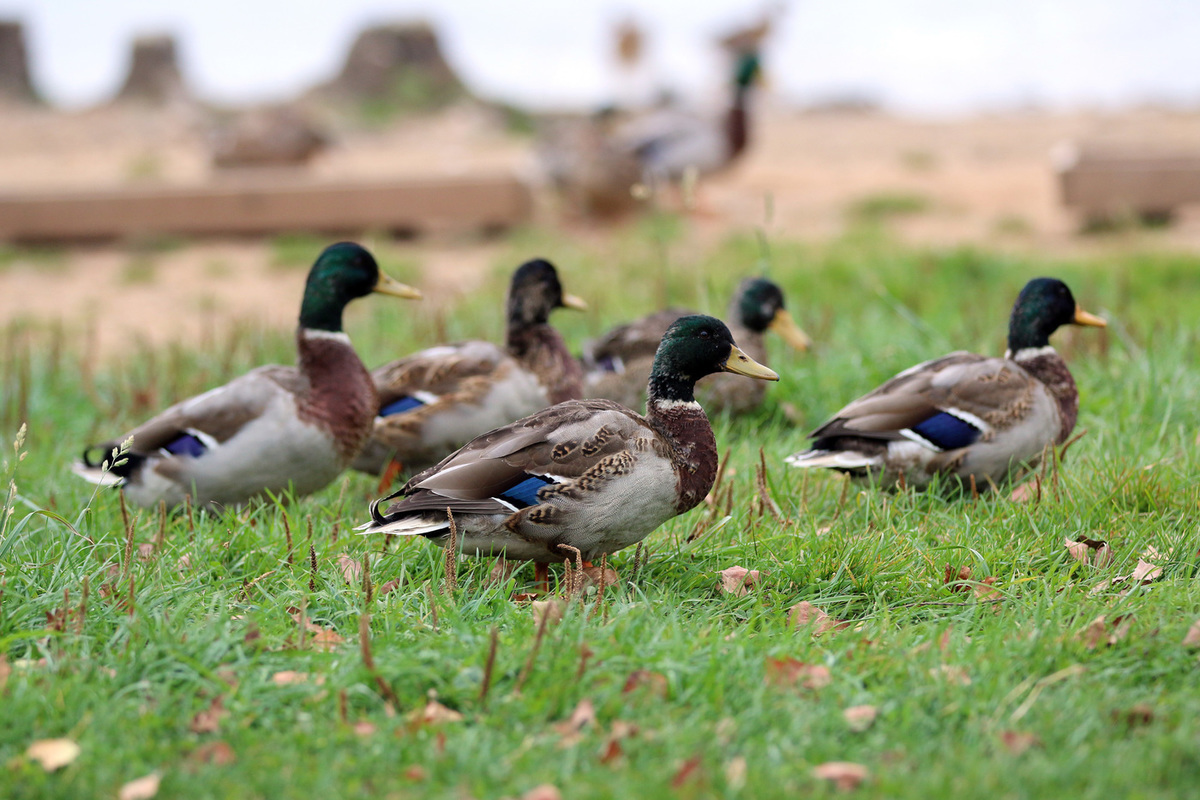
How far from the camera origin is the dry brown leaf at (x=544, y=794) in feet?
7.78

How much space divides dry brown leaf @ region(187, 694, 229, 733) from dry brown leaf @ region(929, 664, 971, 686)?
5.50 feet

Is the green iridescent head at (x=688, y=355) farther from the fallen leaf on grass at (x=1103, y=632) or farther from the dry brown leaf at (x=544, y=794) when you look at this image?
the dry brown leaf at (x=544, y=794)

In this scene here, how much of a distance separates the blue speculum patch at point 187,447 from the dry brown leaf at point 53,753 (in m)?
1.77

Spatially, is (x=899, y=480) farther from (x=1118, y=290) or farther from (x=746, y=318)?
(x=1118, y=290)

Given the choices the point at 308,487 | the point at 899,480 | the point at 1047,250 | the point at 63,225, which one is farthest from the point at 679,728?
the point at 63,225

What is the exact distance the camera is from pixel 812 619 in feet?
10.8

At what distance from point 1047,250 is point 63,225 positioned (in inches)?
344

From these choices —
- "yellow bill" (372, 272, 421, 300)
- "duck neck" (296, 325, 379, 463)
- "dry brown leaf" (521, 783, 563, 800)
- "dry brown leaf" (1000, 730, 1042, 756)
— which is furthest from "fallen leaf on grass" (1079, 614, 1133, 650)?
"yellow bill" (372, 272, 421, 300)

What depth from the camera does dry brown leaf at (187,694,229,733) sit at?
2.66 meters

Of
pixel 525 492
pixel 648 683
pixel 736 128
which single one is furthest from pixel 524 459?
pixel 736 128

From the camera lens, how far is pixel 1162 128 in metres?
16.4

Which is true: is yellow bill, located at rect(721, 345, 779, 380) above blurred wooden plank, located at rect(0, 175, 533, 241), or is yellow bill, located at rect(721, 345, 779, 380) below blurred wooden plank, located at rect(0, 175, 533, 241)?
below

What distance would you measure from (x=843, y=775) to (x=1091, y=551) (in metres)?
1.62

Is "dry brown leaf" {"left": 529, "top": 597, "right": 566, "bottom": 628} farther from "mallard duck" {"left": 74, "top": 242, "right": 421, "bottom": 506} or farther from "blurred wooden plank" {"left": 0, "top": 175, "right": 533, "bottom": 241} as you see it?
"blurred wooden plank" {"left": 0, "top": 175, "right": 533, "bottom": 241}
